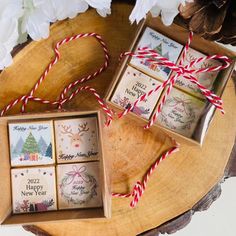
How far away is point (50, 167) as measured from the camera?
1.00 metres

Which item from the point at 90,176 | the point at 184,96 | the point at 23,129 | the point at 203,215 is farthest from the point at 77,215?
the point at 203,215

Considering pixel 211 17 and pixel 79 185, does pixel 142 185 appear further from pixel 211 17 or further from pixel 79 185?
pixel 211 17

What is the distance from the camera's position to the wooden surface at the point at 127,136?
3.33 feet

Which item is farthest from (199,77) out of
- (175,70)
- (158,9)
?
(158,9)

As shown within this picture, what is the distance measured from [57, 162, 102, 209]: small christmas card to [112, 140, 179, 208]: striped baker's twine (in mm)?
44

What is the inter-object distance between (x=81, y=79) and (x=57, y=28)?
105 millimetres

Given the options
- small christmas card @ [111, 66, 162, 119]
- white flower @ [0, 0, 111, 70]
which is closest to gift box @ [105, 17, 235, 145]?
small christmas card @ [111, 66, 162, 119]

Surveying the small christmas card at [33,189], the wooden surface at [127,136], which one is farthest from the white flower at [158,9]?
the small christmas card at [33,189]

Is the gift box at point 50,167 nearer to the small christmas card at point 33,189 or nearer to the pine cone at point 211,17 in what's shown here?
the small christmas card at point 33,189

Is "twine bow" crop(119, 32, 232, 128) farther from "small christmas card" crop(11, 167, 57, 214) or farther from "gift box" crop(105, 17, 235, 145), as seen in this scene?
"small christmas card" crop(11, 167, 57, 214)

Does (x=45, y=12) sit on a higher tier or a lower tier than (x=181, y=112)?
higher

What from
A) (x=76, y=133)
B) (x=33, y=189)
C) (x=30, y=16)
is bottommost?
(x=33, y=189)

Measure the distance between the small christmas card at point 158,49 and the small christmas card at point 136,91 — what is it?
1cm

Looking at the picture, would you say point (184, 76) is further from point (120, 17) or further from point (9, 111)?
→ point (9, 111)
